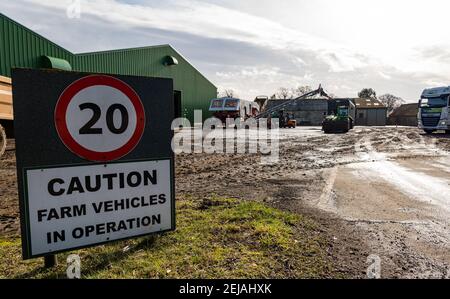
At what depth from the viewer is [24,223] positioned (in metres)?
2.46

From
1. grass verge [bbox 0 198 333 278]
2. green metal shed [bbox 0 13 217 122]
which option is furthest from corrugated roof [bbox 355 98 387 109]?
grass verge [bbox 0 198 333 278]

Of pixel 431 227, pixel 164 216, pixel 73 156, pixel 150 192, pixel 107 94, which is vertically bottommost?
pixel 431 227

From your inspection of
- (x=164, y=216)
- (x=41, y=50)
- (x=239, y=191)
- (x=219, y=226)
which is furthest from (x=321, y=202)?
(x=41, y=50)

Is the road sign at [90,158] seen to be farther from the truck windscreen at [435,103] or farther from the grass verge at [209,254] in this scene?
the truck windscreen at [435,103]

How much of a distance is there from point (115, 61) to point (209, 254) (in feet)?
79.3

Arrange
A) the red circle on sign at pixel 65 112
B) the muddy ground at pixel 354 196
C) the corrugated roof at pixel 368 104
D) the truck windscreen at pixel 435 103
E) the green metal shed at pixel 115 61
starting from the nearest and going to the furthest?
1. the red circle on sign at pixel 65 112
2. the muddy ground at pixel 354 196
3. the green metal shed at pixel 115 61
4. the truck windscreen at pixel 435 103
5. the corrugated roof at pixel 368 104

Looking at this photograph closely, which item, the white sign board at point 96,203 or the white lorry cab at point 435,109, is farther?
the white lorry cab at point 435,109

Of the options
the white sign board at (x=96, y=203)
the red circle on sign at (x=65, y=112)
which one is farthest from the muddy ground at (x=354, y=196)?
the red circle on sign at (x=65, y=112)

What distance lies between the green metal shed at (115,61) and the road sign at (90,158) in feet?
23.5

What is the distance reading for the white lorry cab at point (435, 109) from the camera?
2252 centimetres

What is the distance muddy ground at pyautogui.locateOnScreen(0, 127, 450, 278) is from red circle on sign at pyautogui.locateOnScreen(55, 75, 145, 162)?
2.18 metres

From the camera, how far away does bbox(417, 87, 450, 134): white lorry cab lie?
22516mm
